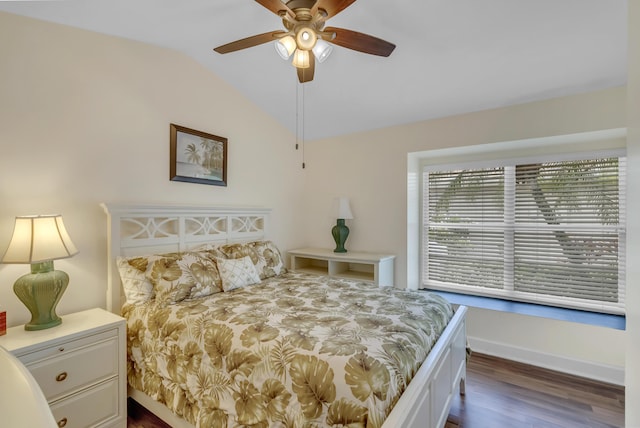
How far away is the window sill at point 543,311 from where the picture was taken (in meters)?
2.54

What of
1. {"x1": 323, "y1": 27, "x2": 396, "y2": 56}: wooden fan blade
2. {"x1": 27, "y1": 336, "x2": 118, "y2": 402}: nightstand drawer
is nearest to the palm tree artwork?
{"x1": 27, "y1": 336, "x2": 118, "y2": 402}: nightstand drawer

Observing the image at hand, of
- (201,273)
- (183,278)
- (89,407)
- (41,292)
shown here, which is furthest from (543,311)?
(41,292)

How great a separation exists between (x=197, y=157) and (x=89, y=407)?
1982mm

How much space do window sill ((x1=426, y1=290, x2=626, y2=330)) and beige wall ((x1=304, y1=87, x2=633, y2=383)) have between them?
0.07 meters

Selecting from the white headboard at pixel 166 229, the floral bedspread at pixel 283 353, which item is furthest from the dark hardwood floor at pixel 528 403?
the white headboard at pixel 166 229

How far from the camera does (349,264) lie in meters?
3.76

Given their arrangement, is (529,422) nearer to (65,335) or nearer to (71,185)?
(65,335)

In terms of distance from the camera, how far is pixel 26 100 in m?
1.86

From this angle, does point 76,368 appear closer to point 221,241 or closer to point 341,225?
point 221,241

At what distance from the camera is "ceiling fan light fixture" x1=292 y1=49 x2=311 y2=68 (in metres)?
1.85

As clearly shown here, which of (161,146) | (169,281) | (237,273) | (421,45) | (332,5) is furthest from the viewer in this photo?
(161,146)

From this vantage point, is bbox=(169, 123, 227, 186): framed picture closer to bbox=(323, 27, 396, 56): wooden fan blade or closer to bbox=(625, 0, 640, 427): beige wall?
bbox=(323, 27, 396, 56): wooden fan blade

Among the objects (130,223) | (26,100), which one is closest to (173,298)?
(130,223)

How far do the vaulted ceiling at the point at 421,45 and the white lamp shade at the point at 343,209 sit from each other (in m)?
1.08
